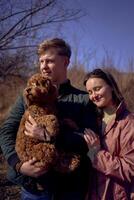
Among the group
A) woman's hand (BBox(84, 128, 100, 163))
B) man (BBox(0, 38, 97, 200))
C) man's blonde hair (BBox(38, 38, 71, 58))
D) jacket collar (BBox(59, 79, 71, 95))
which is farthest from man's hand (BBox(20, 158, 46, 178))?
man's blonde hair (BBox(38, 38, 71, 58))

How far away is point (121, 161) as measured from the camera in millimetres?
2588

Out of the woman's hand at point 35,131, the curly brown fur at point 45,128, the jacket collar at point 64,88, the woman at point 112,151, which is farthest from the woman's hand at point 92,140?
the jacket collar at point 64,88

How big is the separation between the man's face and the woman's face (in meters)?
0.25

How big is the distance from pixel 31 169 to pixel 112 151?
511 mm

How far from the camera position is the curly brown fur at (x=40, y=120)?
8.71 feet

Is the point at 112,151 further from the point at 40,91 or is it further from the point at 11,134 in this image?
the point at 11,134

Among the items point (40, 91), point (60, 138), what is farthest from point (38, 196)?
point (40, 91)

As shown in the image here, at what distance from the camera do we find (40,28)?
7211mm

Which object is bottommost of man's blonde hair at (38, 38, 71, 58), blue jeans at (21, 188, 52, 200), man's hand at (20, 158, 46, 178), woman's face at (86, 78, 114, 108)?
blue jeans at (21, 188, 52, 200)

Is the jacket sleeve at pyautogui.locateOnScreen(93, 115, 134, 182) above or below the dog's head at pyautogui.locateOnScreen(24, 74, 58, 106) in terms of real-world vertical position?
below

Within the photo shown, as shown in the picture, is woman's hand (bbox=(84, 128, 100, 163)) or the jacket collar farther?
the jacket collar

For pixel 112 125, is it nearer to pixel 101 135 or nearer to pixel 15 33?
pixel 101 135

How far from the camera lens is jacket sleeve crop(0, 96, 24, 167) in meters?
2.81

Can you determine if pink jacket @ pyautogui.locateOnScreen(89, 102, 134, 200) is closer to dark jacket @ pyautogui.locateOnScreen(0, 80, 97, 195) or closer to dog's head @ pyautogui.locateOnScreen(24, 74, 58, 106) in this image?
dark jacket @ pyautogui.locateOnScreen(0, 80, 97, 195)
